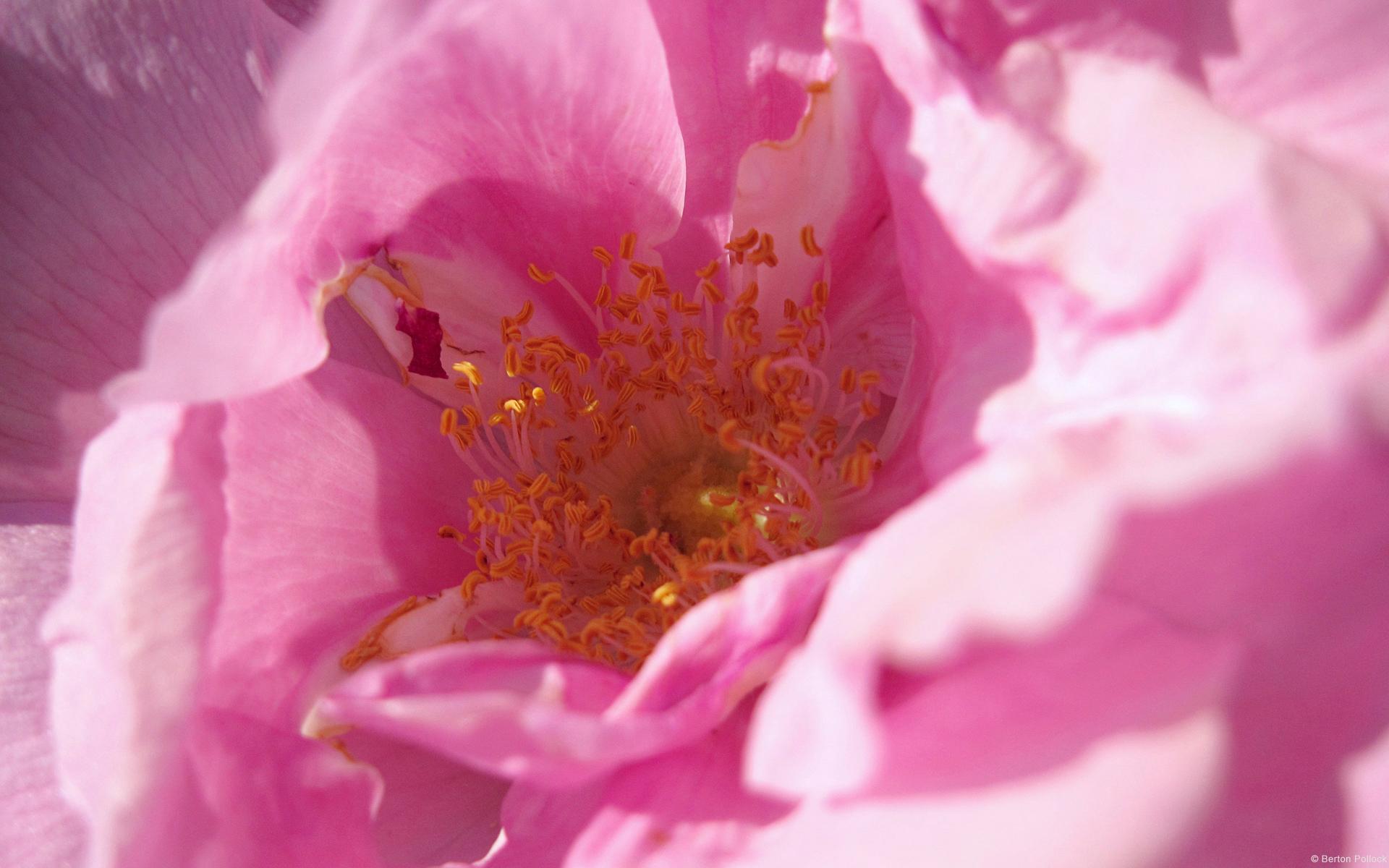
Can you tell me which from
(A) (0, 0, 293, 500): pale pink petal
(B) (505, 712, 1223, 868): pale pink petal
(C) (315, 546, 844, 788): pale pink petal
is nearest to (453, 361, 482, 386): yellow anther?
(A) (0, 0, 293, 500): pale pink petal

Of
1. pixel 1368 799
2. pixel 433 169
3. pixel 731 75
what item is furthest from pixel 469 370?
pixel 1368 799

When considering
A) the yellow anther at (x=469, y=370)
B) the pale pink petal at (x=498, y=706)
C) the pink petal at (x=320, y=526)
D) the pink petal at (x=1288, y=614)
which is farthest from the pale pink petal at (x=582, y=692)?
the yellow anther at (x=469, y=370)

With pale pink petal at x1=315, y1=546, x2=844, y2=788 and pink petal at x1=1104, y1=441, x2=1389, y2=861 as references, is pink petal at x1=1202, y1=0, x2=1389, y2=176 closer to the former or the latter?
pink petal at x1=1104, y1=441, x2=1389, y2=861

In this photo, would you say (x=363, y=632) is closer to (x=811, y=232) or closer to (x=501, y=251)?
(x=501, y=251)

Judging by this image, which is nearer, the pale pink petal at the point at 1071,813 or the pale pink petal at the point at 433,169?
the pale pink petal at the point at 1071,813

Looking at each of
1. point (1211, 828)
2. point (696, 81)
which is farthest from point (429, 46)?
point (1211, 828)

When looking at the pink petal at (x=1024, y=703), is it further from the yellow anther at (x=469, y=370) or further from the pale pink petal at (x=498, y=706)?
the yellow anther at (x=469, y=370)
